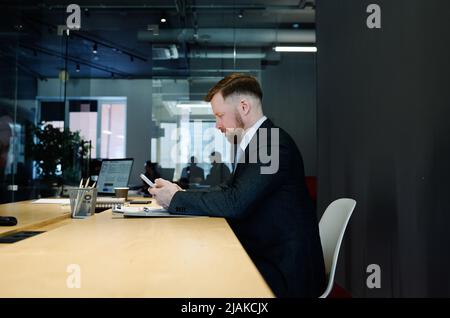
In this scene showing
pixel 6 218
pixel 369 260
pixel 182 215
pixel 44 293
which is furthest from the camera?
pixel 369 260

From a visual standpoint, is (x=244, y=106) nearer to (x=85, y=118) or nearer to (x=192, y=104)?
(x=192, y=104)

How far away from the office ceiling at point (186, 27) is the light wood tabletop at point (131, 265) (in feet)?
17.7

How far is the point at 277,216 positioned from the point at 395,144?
1.42 meters

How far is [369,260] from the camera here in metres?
2.98

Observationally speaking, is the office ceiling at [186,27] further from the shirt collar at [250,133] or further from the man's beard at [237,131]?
the shirt collar at [250,133]

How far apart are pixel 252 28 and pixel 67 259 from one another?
6.02m

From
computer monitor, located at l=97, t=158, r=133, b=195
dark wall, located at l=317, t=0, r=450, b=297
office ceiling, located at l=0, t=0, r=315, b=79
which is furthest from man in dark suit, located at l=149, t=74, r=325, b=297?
office ceiling, located at l=0, t=0, r=315, b=79

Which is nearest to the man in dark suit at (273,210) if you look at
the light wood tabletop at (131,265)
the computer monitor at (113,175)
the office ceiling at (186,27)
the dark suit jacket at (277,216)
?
the dark suit jacket at (277,216)

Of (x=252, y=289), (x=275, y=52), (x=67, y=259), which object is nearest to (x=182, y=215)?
(x=67, y=259)

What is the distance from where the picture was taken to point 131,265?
84 cm

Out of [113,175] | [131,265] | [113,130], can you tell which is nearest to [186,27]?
[113,175]

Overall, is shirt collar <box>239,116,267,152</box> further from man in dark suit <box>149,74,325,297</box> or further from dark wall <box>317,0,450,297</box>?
Result: dark wall <box>317,0,450,297</box>

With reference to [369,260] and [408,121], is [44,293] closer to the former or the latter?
[408,121]

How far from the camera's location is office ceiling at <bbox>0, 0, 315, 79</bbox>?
21.0ft
